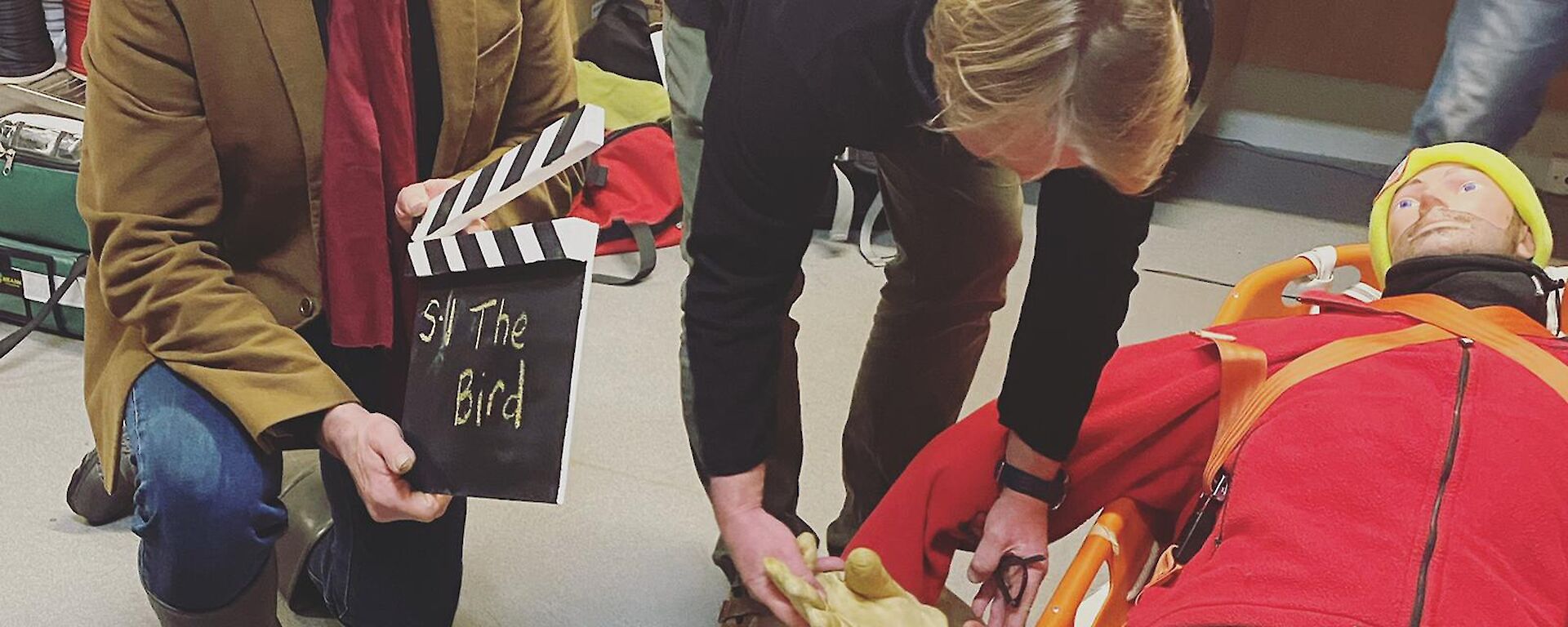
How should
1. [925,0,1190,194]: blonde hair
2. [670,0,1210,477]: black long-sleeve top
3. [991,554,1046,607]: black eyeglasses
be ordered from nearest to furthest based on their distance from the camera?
[925,0,1190,194]: blonde hair
[670,0,1210,477]: black long-sleeve top
[991,554,1046,607]: black eyeglasses

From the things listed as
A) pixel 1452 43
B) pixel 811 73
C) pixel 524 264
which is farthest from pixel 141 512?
pixel 1452 43

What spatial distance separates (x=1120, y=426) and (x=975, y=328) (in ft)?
0.87

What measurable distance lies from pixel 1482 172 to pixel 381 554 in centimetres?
117

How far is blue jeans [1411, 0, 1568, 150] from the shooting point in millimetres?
1615

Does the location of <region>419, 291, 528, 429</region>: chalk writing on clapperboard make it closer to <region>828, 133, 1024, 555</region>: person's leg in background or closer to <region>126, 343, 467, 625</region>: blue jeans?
<region>126, 343, 467, 625</region>: blue jeans

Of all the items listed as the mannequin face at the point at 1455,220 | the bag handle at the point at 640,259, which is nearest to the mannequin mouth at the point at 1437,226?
the mannequin face at the point at 1455,220

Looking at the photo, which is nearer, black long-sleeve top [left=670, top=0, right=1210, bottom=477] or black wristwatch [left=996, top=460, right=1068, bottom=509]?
black long-sleeve top [left=670, top=0, right=1210, bottom=477]

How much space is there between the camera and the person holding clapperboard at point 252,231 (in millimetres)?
999

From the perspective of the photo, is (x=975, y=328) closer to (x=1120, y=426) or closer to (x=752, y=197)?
(x=1120, y=426)

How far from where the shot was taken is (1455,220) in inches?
51.8

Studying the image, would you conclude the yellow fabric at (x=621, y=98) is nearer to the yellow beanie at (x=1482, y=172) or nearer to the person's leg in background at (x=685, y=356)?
the person's leg in background at (x=685, y=356)

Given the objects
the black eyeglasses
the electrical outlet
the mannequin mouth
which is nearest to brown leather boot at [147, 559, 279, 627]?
the black eyeglasses

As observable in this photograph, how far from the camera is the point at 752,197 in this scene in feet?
2.96

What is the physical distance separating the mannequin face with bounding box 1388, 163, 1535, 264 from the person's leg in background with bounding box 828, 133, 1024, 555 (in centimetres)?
40
